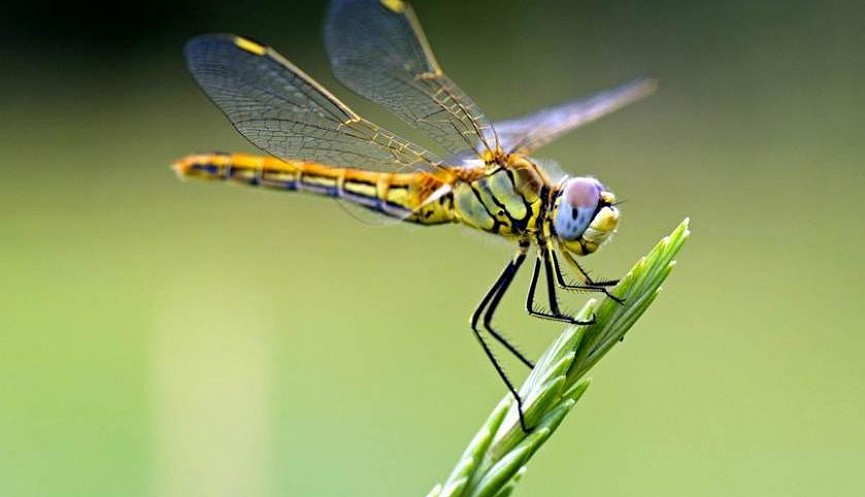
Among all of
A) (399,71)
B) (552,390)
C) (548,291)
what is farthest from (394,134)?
(552,390)

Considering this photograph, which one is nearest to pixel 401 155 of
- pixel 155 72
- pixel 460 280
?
pixel 460 280

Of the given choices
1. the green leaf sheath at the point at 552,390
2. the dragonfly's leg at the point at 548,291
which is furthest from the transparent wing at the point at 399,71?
the green leaf sheath at the point at 552,390

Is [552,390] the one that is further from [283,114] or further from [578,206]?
[283,114]

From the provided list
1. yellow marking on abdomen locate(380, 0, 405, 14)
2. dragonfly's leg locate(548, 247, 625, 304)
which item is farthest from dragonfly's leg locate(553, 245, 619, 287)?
yellow marking on abdomen locate(380, 0, 405, 14)

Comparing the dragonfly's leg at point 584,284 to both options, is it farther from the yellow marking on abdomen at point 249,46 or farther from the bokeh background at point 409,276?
the yellow marking on abdomen at point 249,46

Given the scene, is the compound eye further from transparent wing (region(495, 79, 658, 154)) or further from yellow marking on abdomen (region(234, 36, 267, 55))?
yellow marking on abdomen (region(234, 36, 267, 55))

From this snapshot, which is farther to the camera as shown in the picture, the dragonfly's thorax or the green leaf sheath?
the dragonfly's thorax
